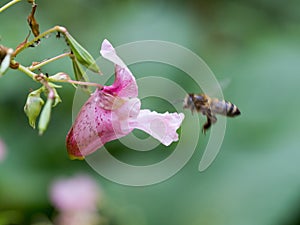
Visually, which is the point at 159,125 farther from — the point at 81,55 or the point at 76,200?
the point at 76,200

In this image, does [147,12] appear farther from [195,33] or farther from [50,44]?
[50,44]

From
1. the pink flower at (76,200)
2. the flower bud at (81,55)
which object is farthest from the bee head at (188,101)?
the pink flower at (76,200)

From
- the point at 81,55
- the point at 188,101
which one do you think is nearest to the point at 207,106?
the point at 188,101

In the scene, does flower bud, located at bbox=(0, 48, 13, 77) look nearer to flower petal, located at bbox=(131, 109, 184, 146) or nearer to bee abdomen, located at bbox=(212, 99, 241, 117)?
flower petal, located at bbox=(131, 109, 184, 146)

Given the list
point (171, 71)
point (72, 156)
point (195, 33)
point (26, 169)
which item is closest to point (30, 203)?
point (26, 169)

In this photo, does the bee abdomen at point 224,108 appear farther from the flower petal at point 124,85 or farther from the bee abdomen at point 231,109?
the flower petal at point 124,85

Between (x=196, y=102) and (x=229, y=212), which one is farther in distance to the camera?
(x=229, y=212)
